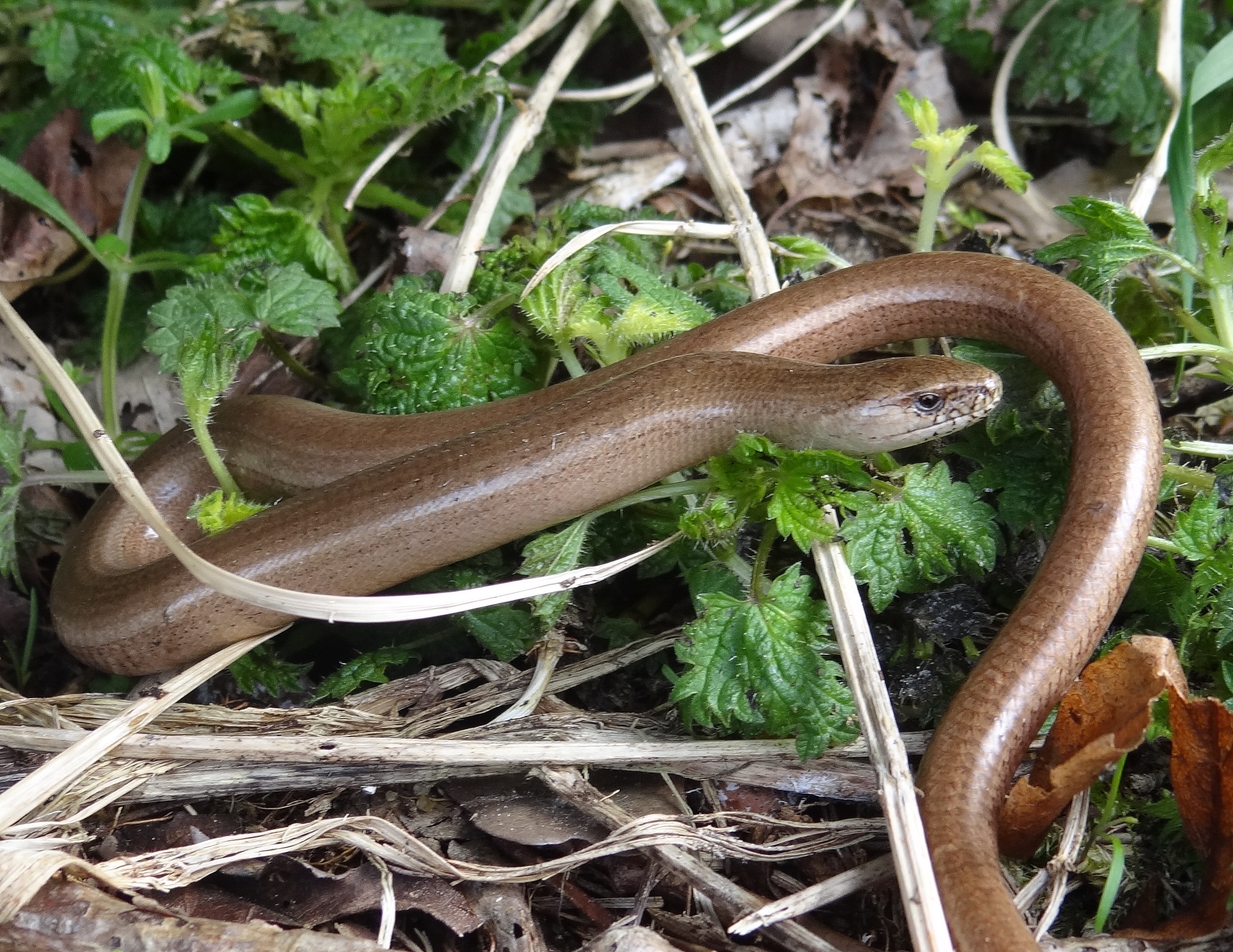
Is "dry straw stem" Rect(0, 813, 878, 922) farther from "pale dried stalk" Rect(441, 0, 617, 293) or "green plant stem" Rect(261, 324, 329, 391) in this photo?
"pale dried stalk" Rect(441, 0, 617, 293)

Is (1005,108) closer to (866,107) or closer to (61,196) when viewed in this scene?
(866,107)

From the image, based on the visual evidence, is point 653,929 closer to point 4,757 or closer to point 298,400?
point 4,757

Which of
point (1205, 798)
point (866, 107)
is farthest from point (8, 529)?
point (866, 107)

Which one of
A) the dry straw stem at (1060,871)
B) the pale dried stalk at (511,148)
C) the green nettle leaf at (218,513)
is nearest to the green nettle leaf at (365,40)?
the pale dried stalk at (511,148)

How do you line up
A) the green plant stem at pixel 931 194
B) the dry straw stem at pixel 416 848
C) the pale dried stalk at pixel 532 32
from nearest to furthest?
the dry straw stem at pixel 416 848 → the green plant stem at pixel 931 194 → the pale dried stalk at pixel 532 32

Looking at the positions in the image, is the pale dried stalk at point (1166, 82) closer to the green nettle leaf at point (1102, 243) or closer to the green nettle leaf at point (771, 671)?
the green nettle leaf at point (1102, 243)

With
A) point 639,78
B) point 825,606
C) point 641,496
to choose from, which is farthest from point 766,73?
point 825,606

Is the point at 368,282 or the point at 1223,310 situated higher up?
the point at 1223,310
